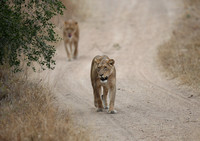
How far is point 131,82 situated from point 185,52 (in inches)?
134

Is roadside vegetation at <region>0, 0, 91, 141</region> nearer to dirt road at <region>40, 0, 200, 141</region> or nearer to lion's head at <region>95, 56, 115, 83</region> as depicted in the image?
dirt road at <region>40, 0, 200, 141</region>

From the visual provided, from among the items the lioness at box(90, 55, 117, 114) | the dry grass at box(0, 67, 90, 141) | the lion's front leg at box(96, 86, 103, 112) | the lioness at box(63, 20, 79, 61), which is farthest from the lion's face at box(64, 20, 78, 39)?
the lion's front leg at box(96, 86, 103, 112)

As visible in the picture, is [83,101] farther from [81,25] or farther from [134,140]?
[81,25]

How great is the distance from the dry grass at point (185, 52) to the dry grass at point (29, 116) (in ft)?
16.0

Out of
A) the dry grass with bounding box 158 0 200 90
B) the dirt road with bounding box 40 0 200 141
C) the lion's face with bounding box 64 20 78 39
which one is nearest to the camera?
the dirt road with bounding box 40 0 200 141

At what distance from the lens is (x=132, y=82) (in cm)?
1173

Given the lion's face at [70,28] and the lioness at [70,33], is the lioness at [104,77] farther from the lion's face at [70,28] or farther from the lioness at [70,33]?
the lion's face at [70,28]

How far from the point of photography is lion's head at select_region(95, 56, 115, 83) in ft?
25.3

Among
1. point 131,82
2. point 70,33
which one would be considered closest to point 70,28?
point 70,33

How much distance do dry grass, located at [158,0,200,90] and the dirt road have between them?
45 cm

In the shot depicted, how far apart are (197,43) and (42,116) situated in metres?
10.0

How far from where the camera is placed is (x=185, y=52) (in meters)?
14.0

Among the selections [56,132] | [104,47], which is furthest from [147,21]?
[56,132]

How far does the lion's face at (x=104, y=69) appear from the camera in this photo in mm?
7723
